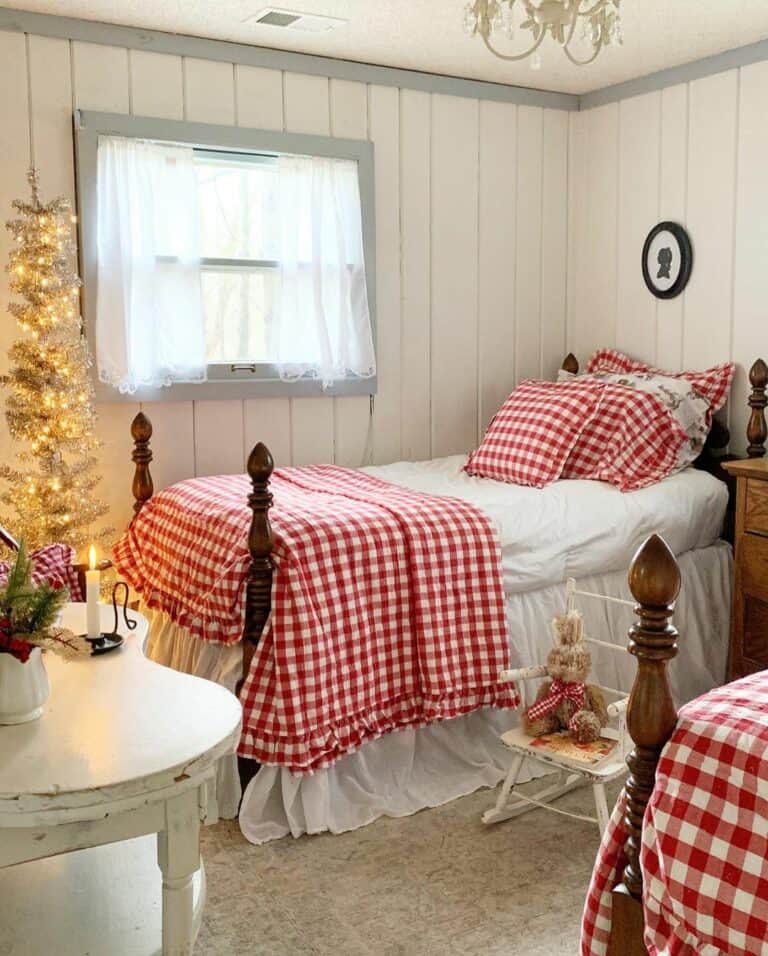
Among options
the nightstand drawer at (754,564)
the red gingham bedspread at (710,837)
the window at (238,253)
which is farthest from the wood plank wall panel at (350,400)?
the red gingham bedspread at (710,837)

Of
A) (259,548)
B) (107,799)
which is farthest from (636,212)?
(107,799)

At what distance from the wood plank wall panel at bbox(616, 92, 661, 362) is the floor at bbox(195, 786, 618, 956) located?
2.15 meters

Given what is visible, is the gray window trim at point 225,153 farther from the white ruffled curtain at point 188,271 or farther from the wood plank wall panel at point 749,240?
the wood plank wall panel at point 749,240

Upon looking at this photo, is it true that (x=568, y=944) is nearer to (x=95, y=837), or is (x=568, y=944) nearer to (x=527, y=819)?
(x=527, y=819)

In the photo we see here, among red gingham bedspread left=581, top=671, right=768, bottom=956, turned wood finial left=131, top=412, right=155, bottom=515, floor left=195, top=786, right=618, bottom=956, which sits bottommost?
floor left=195, top=786, right=618, bottom=956

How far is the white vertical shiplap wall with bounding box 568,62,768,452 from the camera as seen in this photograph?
393 cm

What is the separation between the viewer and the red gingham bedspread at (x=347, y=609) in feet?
9.05

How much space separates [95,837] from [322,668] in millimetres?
1094

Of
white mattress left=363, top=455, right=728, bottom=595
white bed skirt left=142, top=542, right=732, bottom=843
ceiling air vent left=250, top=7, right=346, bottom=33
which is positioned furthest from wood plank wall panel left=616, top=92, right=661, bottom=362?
ceiling air vent left=250, top=7, right=346, bottom=33

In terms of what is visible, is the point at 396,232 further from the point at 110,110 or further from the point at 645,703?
the point at 645,703

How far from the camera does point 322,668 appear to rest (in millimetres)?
2781

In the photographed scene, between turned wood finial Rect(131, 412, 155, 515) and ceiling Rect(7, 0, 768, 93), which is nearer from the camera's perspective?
ceiling Rect(7, 0, 768, 93)

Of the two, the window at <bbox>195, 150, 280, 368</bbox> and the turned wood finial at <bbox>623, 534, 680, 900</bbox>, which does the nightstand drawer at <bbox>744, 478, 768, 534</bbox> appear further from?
the turned wood finial at <bbox>623, 534, 680, 900</bbox>

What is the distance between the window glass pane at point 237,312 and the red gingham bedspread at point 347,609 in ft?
2.57
